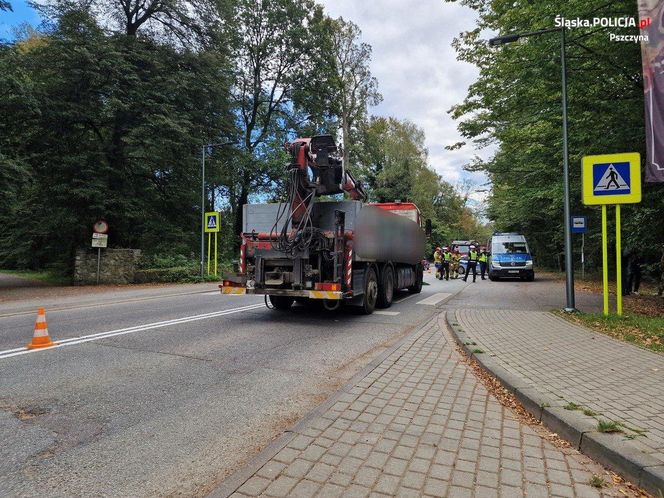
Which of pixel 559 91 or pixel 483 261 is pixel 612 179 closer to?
pixel 559 91

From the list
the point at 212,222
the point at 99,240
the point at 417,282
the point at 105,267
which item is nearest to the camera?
the point at 417,282

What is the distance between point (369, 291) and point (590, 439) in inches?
276

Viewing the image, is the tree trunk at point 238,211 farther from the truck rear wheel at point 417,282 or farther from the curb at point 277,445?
the curb at point 277,445

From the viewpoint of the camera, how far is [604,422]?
326cm

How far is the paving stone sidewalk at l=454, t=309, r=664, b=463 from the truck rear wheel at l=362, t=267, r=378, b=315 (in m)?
2.32

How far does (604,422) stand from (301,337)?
4883 millimetres

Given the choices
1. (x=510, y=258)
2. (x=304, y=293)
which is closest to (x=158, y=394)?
(x=304, y=293)

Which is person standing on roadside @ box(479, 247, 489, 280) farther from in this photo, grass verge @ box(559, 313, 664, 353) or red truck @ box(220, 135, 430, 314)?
red truck @ box(220, 135, 430, 314)

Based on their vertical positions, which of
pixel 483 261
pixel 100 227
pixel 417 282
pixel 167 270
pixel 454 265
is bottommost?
pixel 417 282

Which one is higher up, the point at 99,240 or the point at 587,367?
the point at 99,240

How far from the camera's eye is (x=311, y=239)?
8562 millimetres

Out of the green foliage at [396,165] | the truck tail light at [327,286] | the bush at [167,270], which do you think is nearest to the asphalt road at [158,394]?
the truck tail light at [327,286]

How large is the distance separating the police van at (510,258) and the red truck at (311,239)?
1523 cm

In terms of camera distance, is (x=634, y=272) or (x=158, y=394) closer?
(x=158, y=394)
